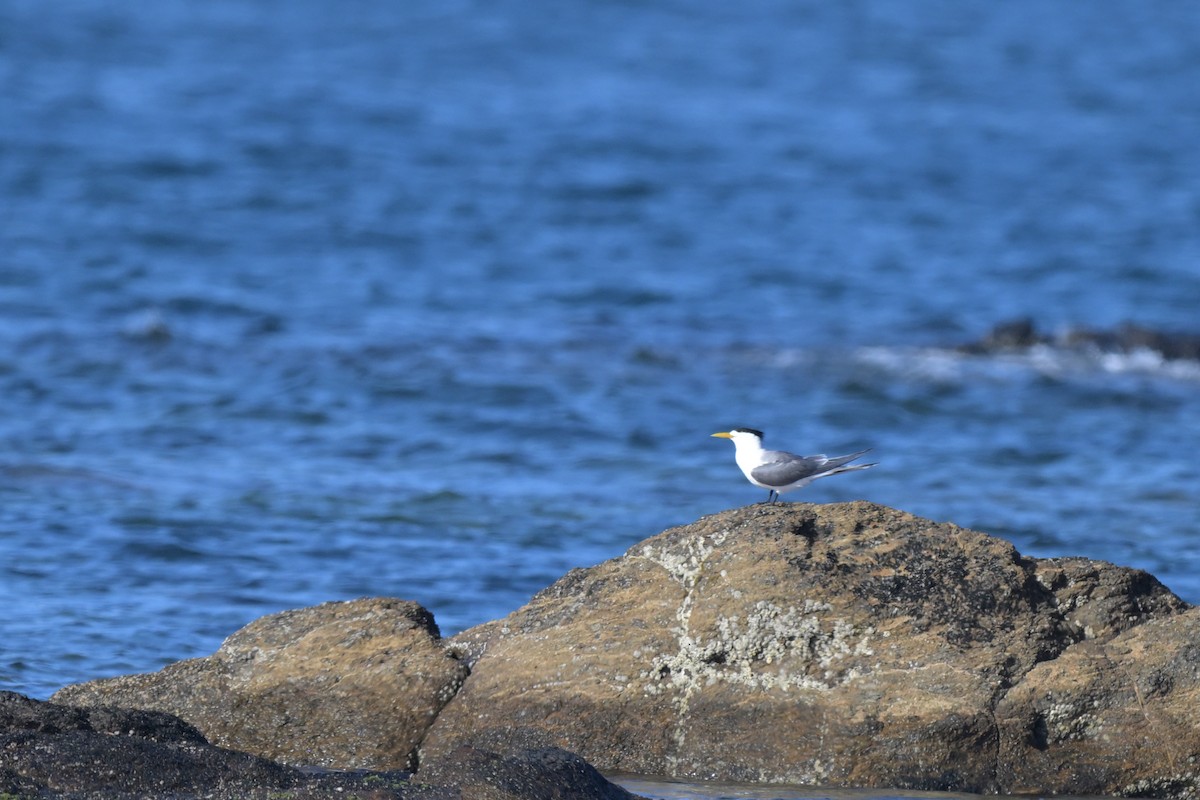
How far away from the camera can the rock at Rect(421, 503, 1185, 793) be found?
5840mm

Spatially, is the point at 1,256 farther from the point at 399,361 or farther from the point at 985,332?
the point at 985,332

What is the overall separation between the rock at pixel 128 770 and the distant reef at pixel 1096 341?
13.4 meters

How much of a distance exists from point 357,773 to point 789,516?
1.95m

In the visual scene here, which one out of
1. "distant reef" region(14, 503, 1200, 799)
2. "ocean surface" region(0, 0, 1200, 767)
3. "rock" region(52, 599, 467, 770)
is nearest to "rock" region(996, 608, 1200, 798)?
"distant reef" region(14, 503, 1200, 799)

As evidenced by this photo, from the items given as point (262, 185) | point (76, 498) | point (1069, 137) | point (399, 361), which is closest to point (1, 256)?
point (262, 185)

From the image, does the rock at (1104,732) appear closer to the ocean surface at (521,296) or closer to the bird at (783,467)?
the bird at (783,467)

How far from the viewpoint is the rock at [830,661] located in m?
5.84

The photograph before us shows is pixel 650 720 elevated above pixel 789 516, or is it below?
below

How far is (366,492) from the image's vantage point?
37.9ft

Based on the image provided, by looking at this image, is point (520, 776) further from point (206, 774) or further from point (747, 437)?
point (747, 437)

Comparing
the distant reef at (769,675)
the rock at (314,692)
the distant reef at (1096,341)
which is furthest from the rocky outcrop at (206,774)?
the distant reef at (1096,341)

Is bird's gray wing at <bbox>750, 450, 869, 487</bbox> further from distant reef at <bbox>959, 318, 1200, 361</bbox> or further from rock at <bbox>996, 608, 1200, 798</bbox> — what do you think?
distant reef at <bbox>959, 318, 1200, 361</bbox>

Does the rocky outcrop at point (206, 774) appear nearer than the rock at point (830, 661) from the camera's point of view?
Yes

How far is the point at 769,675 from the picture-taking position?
6.02 m
